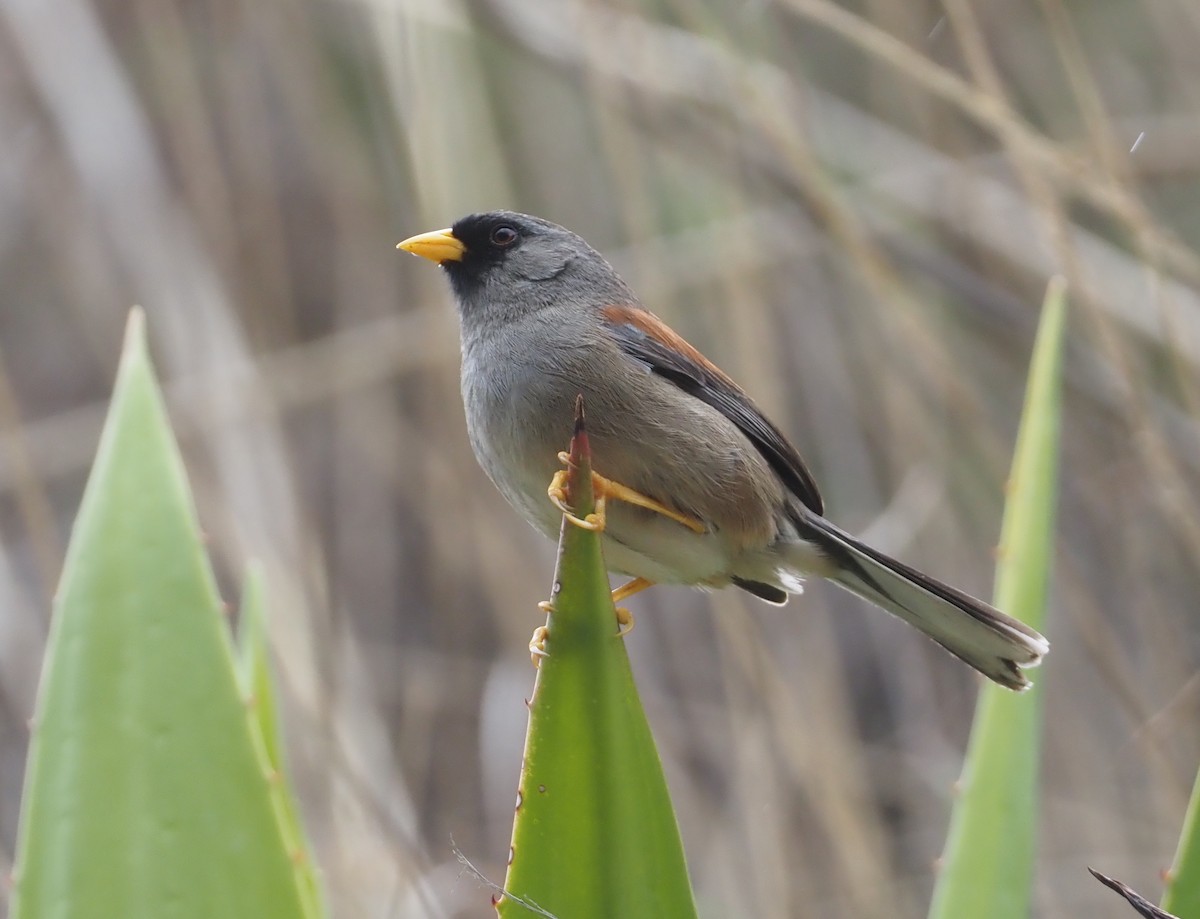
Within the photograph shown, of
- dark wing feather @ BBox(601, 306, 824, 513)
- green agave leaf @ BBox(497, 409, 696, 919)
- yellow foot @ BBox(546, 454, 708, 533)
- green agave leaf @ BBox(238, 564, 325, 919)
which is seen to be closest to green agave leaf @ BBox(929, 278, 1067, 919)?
green agave leaf @ BBox(497, 409, 696, 919)

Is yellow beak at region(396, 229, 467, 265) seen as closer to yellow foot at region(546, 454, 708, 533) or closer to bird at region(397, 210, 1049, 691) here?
bird at region(397, 210, 1049, 691)

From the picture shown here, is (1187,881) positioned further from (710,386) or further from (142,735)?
(710,386)

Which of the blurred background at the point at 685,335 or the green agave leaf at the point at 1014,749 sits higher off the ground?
the blurred background at the point at 685,335

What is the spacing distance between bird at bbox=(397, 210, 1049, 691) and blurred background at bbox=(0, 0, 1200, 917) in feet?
0.77

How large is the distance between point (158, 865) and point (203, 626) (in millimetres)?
287

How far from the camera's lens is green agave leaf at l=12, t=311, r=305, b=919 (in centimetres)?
159

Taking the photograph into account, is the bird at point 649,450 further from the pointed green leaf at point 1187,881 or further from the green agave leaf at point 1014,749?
the pointed green leaf at point 1187,881

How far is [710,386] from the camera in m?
2.67

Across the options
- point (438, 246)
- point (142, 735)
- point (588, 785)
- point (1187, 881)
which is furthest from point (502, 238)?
point (1187, 881)

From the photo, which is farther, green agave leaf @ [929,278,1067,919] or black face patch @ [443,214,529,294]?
black face patch @ [443,214,529,294]

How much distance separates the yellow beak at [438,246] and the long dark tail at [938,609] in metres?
0.92

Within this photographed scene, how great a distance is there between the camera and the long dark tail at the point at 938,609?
7.05ft

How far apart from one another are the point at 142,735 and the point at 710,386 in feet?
4.54

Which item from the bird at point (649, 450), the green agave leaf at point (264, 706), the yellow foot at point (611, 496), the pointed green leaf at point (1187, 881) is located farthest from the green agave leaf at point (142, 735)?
the pointed green leaf at point (1187, 881)
